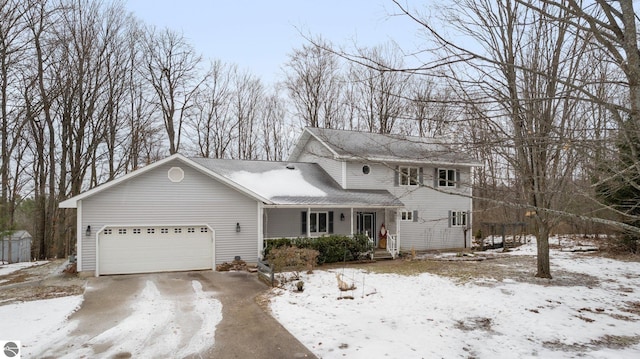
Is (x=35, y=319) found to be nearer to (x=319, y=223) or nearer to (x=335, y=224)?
(x=319, y=223)

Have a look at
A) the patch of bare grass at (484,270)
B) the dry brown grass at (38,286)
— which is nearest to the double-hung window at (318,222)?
the patch of bare grass at (484,270)

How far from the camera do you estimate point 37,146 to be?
22359 mm

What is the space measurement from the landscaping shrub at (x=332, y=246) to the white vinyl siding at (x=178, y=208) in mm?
1136

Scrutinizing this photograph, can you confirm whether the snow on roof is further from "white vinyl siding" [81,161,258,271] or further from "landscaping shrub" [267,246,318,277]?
"landscaping shrub" [267,246,318,277]

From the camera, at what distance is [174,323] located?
26.9ft

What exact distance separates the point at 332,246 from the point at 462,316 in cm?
764

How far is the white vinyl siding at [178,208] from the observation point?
43.6ft

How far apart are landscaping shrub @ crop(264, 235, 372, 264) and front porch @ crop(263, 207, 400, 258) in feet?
1.45

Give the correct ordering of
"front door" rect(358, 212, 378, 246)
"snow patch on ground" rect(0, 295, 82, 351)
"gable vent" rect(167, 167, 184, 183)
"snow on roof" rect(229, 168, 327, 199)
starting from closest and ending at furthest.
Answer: "snow patch on ground" rect(0, 295, 82, 351)
"gable vent" rect(167, 167, 184, 183)
"snow on roof" rect(229, 168, 327, 199)
"front door" rect(358, 212, 378, 246)

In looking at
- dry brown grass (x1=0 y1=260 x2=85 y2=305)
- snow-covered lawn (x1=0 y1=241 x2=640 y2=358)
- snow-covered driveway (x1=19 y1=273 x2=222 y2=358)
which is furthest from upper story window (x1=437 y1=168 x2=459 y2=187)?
dry brown grass (x1=0 y1=260 x2=85 y2=305)

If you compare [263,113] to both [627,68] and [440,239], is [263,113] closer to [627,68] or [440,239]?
[440,239]

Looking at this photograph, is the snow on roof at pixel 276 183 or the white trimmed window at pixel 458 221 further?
the white trimmed window at pixel 458 221

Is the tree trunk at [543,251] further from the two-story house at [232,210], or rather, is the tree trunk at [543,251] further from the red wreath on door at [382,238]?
the red wreath on door at [382,238]

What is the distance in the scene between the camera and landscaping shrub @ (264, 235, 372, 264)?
1535cm
